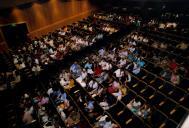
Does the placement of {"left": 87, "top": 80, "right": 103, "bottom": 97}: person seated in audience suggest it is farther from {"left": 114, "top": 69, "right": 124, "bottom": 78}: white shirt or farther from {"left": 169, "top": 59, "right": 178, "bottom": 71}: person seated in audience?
{"left": 169, "top": 59, "right": 178, "bottom": 71}: person seated in audience

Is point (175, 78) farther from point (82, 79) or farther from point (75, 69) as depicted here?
point (75, 69)

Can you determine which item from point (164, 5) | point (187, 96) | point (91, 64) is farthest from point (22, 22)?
point (187, 96)

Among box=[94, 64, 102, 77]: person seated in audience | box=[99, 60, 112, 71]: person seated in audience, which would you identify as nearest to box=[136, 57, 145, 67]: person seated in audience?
box=[99, 60, 112, 71]: person seated in audience

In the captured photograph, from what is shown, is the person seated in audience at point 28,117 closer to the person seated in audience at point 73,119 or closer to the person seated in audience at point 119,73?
the person seated in audience at point 73,119

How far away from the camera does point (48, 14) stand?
12555 millimetres

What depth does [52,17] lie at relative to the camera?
41.9ft

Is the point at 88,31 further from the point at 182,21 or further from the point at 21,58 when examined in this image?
the point at 182,21

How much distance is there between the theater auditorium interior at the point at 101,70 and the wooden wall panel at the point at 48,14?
2.6 inches

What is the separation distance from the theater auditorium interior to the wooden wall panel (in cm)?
7

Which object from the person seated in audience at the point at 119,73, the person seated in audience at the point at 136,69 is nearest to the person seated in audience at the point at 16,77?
the person seated in audience at the point at 119,73

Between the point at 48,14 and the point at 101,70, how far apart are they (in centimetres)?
734

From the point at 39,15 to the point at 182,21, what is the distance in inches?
350

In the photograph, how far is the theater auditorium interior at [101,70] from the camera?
537cm

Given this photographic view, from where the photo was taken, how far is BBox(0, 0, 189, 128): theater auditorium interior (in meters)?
5.37
